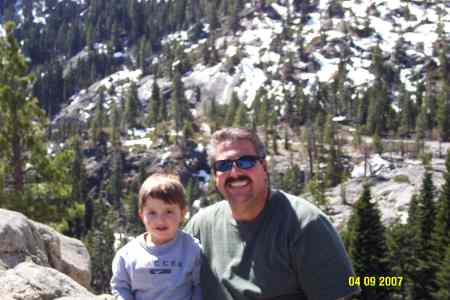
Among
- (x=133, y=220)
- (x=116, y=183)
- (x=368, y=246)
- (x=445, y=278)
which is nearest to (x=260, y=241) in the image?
(x=445, y=278)

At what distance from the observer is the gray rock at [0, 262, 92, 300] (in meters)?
6.78

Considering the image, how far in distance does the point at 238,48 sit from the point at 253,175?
16823 cm

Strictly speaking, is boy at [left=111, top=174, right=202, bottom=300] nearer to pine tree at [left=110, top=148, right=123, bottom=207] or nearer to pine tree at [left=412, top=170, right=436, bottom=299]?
pine tree at [left=412, top=170, right=436, bottom=299]

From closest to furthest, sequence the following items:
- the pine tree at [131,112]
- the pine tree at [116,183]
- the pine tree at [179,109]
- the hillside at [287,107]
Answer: the hillside at [287,107] < the pine tree at [116,183] < the pine tree at [179,109] < the pine tree at [131,112]

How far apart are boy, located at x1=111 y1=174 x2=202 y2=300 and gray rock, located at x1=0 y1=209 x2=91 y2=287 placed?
393 centimetres

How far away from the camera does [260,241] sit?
494 centimetres

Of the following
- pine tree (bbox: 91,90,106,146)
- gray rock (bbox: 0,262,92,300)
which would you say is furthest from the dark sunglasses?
pine tree (bbox: 91,90,106,146)

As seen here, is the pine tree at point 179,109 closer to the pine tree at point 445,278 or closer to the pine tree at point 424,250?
the pine tree at point 424,250

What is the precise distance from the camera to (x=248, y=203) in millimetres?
5000

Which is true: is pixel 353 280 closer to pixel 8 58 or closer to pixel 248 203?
pixel 248 203

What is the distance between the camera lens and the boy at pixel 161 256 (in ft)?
17.1

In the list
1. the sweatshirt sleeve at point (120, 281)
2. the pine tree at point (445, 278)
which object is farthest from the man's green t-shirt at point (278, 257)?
the pine tree at point (445, 278)

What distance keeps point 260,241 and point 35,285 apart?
3323mm

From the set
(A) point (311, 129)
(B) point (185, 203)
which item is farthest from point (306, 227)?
(A) point (311, 129)
